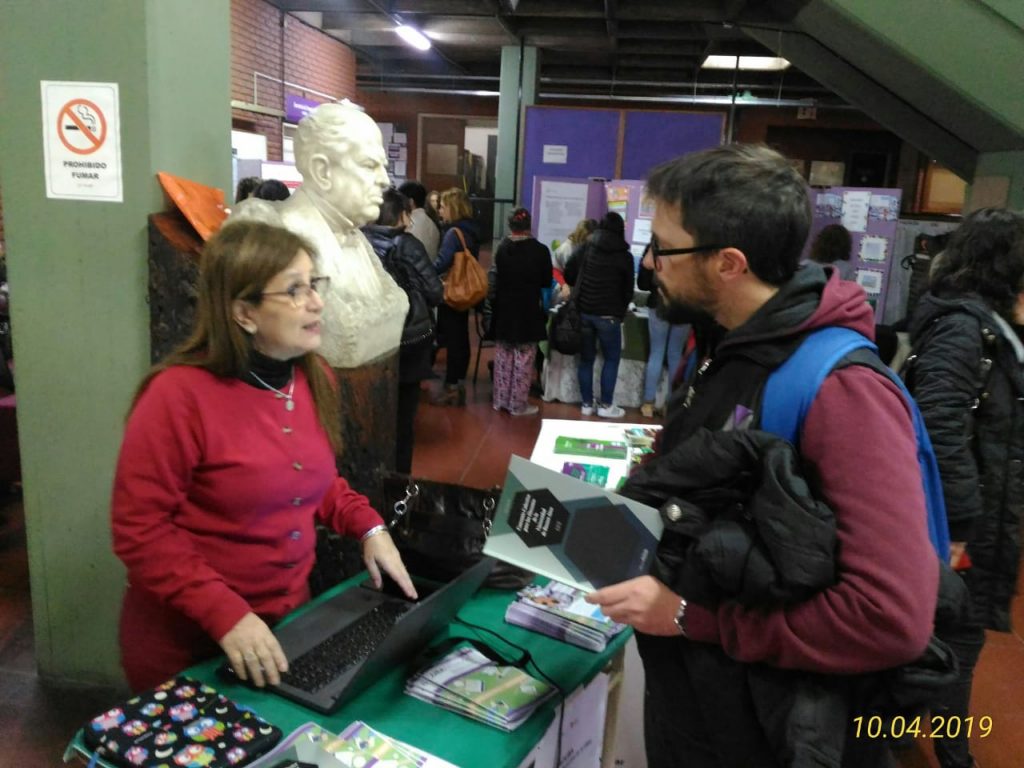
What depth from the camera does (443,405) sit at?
20.6ft

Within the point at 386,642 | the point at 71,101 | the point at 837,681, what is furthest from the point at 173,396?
the point at 71,101

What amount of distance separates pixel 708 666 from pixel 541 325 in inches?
194

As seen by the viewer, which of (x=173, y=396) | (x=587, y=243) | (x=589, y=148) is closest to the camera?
(x=173, y=396)

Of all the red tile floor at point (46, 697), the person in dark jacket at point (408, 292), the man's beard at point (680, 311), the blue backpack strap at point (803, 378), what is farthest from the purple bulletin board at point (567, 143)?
the blue backpack strap at point (803, 378)

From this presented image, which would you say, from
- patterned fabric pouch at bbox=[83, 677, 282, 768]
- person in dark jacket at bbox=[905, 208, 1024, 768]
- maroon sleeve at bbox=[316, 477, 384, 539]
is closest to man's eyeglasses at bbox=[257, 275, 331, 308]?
maroon sleeve at bbox=[316, 477, 384, 539]

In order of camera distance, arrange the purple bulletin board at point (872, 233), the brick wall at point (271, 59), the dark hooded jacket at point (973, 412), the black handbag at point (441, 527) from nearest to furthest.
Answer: the black handbag at point (441, 527) < the dark hooded jacket at point (973, 412) < the purple bulletin board at point (872, 233) < the brick wall at point (271, 59)

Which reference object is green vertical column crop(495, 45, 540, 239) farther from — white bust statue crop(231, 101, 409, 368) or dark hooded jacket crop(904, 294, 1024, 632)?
dark hooded jacket crop(904, 294, 1024, 632)

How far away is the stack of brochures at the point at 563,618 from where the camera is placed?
159 centimetres

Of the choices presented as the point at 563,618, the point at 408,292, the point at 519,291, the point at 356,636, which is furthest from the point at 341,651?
the point at 519,291

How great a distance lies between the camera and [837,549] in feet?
3.33

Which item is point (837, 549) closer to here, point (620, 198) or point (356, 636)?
point (356, 636)

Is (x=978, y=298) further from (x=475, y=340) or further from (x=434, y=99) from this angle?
(x=434, y=99)

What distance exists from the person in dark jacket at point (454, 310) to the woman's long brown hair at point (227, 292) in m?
4.36

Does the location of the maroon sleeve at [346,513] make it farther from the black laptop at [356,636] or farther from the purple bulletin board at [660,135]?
the purple bulletin board at [660,135]
